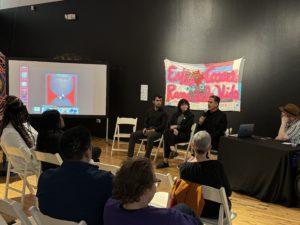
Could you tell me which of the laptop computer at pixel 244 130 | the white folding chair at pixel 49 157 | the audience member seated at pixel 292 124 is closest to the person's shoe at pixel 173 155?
the laptop computer at pixel 244 130

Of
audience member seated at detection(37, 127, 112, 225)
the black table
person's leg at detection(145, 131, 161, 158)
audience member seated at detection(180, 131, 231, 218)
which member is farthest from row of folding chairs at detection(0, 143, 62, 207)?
person's leg at detection(145, 131, 161, 158)

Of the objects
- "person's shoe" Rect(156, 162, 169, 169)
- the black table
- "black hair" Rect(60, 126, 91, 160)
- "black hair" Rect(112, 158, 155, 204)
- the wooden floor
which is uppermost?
"black hair" Rect(60, 126, 91, 160)

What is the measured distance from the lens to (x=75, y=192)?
1.88 meters

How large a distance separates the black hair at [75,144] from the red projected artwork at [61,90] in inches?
222

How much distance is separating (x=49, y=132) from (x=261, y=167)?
253 centimetres

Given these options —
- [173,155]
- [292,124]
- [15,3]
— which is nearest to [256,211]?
[292,124]

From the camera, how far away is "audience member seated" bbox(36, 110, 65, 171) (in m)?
3.56

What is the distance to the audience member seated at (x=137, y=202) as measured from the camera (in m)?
1.53

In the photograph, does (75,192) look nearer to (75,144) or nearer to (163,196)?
(75,144)

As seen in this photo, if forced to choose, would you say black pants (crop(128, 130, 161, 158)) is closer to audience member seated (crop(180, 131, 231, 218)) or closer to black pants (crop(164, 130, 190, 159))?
black pants (crop(164, 130, 190, 159))

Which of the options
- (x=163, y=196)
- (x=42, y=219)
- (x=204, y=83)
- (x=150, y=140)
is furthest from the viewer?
(x=204, y=83)

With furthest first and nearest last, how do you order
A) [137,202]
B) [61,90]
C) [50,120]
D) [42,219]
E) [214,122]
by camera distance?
[61,90], [214,122], [50,120], [42,219], [137,202]

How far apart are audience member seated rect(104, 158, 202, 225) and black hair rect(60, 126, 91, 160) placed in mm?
425

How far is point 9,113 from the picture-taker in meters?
4.04
